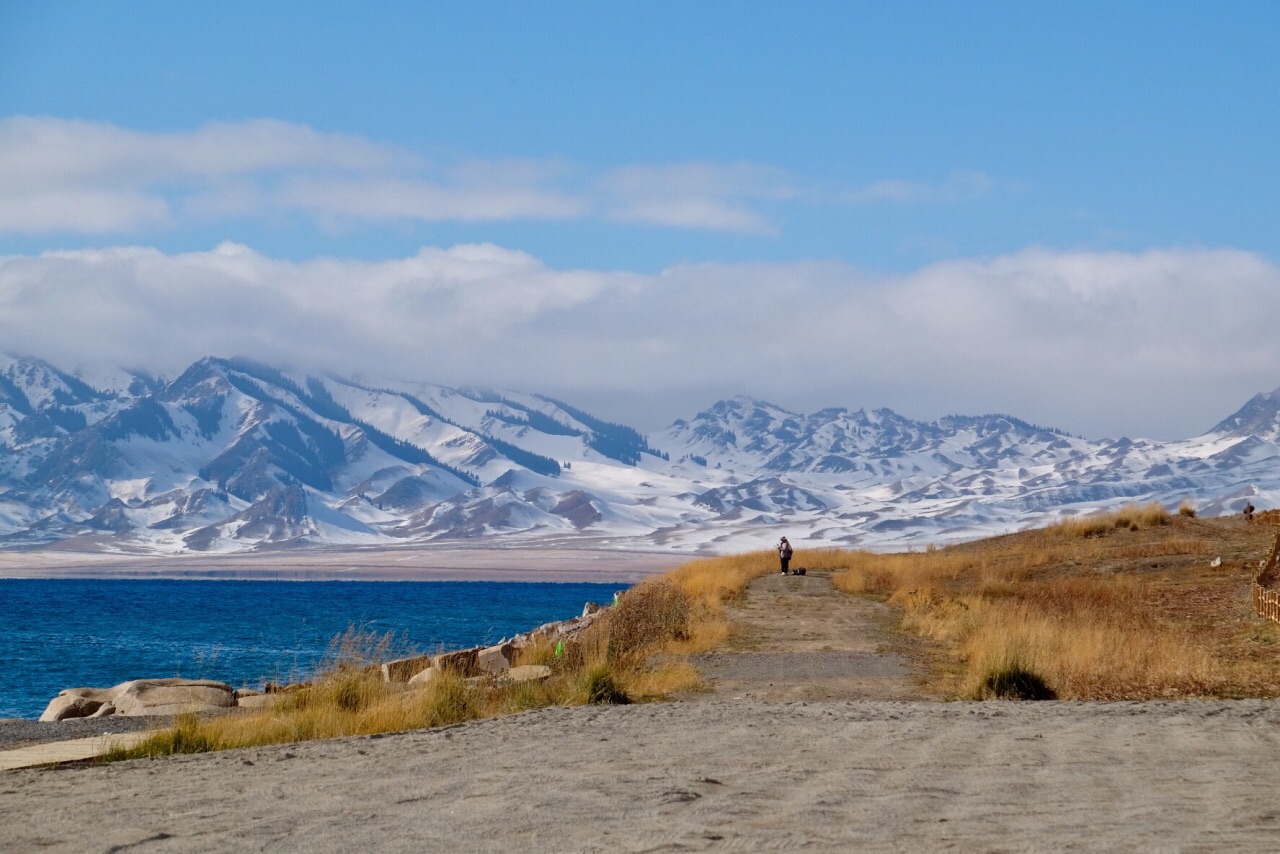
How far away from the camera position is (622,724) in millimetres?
12102

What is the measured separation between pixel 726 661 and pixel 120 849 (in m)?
12.6

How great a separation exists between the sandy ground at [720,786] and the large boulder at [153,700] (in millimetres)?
6120

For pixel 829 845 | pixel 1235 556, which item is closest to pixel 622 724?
pixel 829 845

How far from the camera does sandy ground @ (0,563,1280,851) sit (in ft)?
23.9

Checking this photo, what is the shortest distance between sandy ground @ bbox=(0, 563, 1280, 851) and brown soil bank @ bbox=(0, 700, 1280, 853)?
3cm

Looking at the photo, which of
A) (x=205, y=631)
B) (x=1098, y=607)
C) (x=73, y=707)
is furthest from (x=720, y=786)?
(x=205, y=631)

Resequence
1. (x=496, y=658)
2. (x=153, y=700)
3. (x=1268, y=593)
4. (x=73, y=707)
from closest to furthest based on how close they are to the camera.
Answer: (x=153, y=700), (x=1268, y=593), (x=73, y=707), (x=496, y=658)

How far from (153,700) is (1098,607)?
15765 mm

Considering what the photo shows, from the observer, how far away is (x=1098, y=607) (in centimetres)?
2400

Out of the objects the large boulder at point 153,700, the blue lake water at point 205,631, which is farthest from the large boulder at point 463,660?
the large boulder at point 153,700

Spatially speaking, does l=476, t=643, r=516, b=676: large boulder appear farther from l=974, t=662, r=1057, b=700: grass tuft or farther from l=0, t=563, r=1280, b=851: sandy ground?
l=0, t=563, r=1280, b=851: sandy ground

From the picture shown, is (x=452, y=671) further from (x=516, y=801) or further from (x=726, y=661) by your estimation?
(x=516, y=801)

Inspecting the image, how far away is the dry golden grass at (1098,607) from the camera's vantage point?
49.3 feet

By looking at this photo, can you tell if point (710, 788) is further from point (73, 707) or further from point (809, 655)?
point (73, 707)
